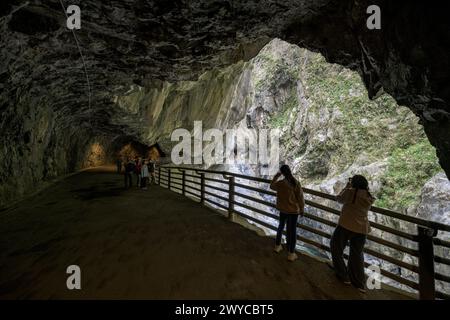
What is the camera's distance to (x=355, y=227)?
3.76m

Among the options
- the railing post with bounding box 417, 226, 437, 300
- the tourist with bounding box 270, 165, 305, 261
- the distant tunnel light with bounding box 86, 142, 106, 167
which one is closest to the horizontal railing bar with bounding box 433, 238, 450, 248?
the railing post with bounding box 417, 226, 437, 300

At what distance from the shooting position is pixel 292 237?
185 inches

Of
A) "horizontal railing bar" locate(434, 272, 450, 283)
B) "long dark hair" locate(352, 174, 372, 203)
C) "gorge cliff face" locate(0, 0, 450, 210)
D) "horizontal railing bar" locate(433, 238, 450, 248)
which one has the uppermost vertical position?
"gorge cliff face" locate(0, 0, 450, 210)

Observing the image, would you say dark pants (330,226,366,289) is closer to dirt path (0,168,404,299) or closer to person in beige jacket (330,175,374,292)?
person in beige jacket (330,175,374,292)

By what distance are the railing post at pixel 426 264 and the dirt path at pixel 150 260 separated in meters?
0.43

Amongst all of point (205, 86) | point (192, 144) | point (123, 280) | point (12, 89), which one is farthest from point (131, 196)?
point (192, 144)

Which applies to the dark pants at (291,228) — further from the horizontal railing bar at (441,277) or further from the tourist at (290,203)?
the horizontal railing bar at (441,277)

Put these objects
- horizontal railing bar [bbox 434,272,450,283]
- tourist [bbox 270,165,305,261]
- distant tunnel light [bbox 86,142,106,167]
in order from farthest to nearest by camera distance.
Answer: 1. distant tunnel light [bbox 86,142,106,167]
2. tourist [bbox 270,165,305,261]
3. horizontal railing bar [bbox 434,272,450,283]

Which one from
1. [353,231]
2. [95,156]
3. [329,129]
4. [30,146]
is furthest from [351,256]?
[95,156]

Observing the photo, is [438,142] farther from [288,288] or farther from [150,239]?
[150,239]

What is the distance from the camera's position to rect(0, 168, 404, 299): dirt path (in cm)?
359

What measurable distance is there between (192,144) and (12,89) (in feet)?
Answer: 62.6

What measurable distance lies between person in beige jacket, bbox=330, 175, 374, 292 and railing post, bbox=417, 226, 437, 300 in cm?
67

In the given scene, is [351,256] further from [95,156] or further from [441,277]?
[95,156]
